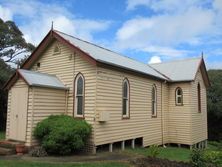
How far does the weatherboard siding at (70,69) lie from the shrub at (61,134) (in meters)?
0.96

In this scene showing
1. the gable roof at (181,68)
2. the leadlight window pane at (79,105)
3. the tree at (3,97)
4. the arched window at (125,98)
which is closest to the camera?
the leadlight window pane at (79,105)

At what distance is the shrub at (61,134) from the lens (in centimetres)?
1315

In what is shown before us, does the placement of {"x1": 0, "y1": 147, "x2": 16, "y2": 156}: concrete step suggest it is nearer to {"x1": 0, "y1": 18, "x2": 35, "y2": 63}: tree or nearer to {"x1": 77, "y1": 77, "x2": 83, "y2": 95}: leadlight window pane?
{"x1": 77, "y1": 77, "x2": 83, "y2": 95}: leadlight window pane

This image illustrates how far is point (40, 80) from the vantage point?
14711mm

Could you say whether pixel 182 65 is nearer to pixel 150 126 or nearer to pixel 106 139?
pixel 150 126

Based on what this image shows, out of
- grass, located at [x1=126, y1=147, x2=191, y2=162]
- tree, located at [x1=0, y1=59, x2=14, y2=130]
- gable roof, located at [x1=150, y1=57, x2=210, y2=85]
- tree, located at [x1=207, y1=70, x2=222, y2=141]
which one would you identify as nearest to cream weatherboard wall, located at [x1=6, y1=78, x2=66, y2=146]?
grass, located at [x1=126, y1=147, x2=191, y2=162]

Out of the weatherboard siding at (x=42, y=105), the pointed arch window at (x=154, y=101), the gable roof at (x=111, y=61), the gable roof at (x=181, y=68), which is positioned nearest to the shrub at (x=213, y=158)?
the gable roof at (x=111, y=61)

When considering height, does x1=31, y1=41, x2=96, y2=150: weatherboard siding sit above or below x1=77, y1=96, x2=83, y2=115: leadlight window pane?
above

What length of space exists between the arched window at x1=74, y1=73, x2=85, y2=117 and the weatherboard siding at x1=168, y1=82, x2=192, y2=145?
895 centimetres

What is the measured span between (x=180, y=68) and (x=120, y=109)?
917cm

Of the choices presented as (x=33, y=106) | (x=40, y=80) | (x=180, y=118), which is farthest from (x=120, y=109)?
(x=180, y=118)

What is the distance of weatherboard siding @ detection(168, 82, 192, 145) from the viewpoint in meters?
21.2

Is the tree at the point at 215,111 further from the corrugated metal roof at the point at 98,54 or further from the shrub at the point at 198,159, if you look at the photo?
the shrub at the point at 198,159

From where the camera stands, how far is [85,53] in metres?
14.9
